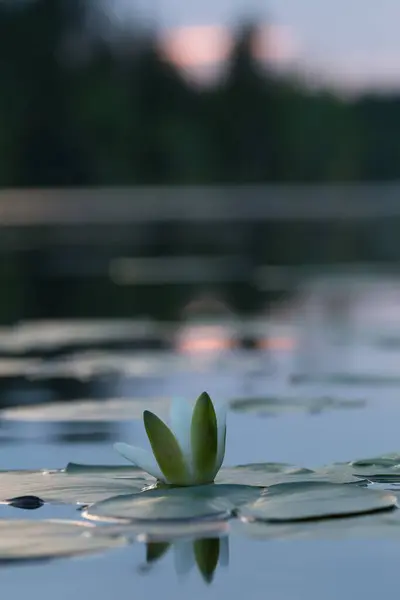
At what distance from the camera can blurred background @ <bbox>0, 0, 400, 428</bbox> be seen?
337 cm

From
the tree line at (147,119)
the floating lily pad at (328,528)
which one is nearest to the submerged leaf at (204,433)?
the floating lily pad at (328,528)

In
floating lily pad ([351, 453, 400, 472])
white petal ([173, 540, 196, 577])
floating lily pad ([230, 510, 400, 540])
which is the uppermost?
floating lily pad ([351, 453, 400, 472])

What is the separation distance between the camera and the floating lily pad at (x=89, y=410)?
196 cm

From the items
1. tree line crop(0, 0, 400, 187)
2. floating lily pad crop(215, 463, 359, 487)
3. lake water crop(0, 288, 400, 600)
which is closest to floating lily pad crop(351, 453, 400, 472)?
floating lily pad crop(215, 463, 359, 487)

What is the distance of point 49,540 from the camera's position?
44.6 inches

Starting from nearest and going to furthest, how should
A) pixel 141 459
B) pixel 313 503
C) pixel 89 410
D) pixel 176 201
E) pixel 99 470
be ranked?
1. pixel 313 503
2. pixel 141 459
3. pixel 99 470
4. pixel 89 410
5. pixel 176 201

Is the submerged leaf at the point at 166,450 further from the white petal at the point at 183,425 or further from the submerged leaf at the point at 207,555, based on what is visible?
the submerged leaf at the point at 207,555

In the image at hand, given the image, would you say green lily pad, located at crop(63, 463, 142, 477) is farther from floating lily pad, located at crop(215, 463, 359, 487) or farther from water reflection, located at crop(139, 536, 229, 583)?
water reflection, located at crop(139, 536, 229, 583)

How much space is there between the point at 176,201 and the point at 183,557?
55.3 feet

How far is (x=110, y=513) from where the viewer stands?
1.21 metres

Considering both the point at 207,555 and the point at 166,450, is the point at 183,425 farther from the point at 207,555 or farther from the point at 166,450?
the point at 207,555

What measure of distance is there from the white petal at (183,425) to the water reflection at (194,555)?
166 mm

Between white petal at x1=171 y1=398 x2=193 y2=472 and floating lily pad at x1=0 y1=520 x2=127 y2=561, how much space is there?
0.50 feet

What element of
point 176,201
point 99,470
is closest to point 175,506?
point 99,470
